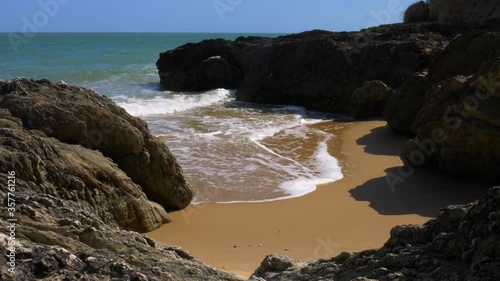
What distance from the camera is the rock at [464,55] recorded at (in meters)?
9.62

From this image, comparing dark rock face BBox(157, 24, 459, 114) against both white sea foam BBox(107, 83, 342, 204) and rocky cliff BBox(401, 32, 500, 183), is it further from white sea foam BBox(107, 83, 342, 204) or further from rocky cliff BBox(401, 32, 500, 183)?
rocky cliff BBox(401, 32, 500, 183)

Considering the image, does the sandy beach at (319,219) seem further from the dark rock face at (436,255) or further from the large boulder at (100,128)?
the dark rock face at (436,255)

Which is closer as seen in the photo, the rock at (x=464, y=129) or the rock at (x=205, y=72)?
the rock at (x=464, y=129)

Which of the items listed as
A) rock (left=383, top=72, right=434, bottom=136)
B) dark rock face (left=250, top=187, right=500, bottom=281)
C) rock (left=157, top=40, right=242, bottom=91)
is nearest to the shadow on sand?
rock (left=383, top=72, right=434, bottom=136)

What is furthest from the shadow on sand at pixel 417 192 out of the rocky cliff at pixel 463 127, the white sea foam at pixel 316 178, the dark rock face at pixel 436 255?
the dark rock face at pixel 436 255

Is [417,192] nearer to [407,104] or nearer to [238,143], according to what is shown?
[407,104]

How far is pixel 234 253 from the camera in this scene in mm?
5258

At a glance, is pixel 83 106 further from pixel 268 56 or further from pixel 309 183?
pixel 268 56

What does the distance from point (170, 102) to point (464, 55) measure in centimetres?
1078

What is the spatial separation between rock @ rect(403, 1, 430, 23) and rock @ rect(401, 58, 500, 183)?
23818 mm

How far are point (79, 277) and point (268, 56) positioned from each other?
18641 mm

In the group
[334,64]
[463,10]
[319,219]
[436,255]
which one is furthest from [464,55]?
[463,10]

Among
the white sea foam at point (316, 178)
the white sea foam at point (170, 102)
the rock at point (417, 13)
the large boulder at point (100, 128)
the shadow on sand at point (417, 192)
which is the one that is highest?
the rock at point (417, 13)

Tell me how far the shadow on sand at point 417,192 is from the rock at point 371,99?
5500 mm
